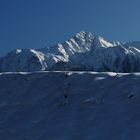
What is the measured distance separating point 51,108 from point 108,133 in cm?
291

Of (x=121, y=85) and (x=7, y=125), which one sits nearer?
(x=7, y=125)

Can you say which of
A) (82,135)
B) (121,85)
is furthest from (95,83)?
(82,135)

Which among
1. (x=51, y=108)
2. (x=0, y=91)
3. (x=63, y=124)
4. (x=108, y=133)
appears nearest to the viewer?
(x=108, y=133)

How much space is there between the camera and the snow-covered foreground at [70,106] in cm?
1425

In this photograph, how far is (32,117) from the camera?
1573cm

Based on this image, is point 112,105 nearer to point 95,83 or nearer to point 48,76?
point 95,83

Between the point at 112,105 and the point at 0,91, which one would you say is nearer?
the point at 112,105

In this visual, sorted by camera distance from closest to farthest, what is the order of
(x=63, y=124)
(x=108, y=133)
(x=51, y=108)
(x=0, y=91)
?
(x=108, y=133) → (x=63, y=124) → (x=51, y=108) → (x=0, y=91)

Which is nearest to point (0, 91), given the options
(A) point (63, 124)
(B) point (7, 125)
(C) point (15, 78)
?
(C) point (15, 78)

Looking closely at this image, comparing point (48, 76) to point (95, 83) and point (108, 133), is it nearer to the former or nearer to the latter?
point (95, 83)

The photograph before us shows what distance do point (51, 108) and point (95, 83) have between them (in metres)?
1.98

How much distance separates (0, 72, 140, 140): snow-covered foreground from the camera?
14.2 meters

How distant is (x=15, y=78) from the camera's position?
18906 mm

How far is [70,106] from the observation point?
1603 centimetres
